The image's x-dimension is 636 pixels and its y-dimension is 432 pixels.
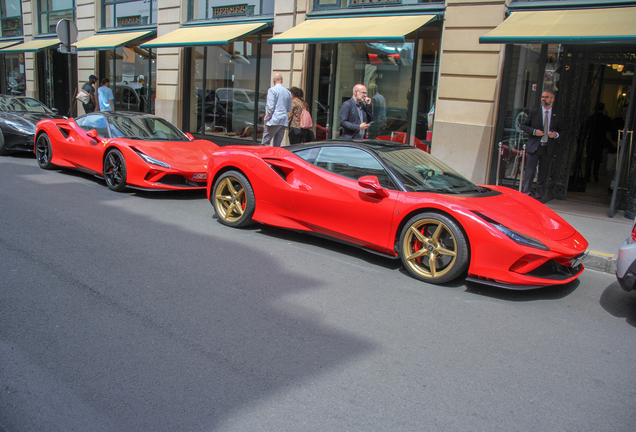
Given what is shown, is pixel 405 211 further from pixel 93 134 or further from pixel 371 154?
pixel 93 134

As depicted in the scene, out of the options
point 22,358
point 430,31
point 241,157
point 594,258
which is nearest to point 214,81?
point 430,31

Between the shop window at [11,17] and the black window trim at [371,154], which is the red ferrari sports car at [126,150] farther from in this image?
the shop window at [11,17]

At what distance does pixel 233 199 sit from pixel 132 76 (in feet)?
44.9

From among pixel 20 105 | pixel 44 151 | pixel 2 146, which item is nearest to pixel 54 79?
pixel 20 105

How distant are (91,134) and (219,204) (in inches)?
133

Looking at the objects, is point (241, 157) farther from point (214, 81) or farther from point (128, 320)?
point (214, 81)

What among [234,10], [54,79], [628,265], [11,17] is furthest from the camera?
[11,17]

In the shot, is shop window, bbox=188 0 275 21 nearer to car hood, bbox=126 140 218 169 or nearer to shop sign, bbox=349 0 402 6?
shop sign, bbox=349 0 402 6

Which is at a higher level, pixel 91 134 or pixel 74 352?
pixel 91 134

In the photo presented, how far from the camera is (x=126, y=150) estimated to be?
788 centimetres

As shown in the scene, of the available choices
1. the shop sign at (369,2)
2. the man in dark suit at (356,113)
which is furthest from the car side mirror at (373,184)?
the shop sign at (369,2)

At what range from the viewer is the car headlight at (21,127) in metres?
11.6

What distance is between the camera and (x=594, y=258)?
5742mm

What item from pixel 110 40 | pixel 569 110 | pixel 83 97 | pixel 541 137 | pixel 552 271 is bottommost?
pixel 552 271
